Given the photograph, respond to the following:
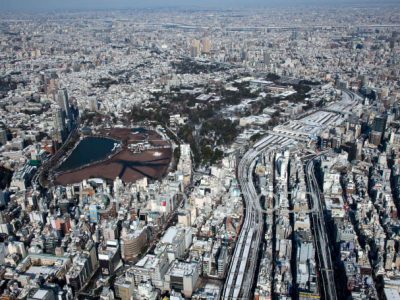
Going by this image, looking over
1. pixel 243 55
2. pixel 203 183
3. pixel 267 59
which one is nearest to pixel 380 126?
pixel 203 183

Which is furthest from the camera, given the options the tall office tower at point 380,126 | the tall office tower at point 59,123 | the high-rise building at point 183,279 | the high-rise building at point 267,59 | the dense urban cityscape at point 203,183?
the high-rise building at point 267,59

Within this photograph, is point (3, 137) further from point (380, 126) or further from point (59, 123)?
point (380, 126)

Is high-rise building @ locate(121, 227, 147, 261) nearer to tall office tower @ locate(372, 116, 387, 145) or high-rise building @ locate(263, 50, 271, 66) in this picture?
tall office tower @ locate(372, 116, 387, 145)

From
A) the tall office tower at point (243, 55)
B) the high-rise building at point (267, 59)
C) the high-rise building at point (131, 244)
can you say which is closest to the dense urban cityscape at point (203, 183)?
the high-rise building at point (131, 244)

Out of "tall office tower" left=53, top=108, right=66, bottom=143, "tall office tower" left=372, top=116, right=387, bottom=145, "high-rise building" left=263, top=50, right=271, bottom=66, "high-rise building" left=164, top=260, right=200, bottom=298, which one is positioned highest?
"high-rise building" left=263, top=50, right=271, bottom=66

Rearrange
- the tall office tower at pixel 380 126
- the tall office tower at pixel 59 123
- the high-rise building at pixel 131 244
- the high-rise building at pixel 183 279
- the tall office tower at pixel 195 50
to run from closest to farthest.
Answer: the high-rise building at pixel 183 279
the high-rise building at pixel 131 244
the tall office tower at pixel 380 126
the tall office tower at pixel 59 123
the tall office tower at pixel 195 50

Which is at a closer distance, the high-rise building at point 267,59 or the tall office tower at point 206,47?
the high-rise building at point 267,59

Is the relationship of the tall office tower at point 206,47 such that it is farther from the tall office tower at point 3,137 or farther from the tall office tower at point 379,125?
the tall office tower at point 3,137

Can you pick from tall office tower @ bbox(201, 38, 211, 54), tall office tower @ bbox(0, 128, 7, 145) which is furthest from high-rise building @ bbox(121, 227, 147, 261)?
tall office tower @ bbox(201, 38, 211, 54)

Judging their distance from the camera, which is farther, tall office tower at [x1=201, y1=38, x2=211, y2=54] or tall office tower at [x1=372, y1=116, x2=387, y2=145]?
tall office tower at [x1=201, y1=38, x2=211, y2=54]
